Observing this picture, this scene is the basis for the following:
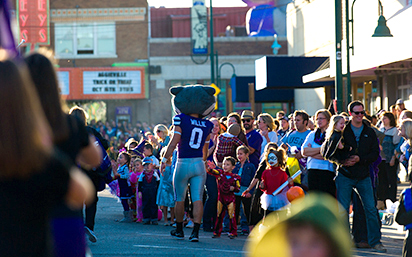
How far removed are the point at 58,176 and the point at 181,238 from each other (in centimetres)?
679

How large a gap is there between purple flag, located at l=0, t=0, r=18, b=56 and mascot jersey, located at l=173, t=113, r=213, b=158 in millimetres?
4236

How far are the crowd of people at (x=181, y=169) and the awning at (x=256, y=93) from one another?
46.2 ft

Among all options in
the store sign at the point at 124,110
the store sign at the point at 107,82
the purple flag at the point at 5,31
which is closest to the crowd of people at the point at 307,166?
the purple flag at the point at 5,31

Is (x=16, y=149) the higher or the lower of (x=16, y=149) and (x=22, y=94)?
the lower

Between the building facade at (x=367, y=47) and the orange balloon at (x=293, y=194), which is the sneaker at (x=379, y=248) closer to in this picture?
the orange balloon at (x=293, y=194)

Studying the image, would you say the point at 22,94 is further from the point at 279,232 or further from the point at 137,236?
the point at 137,236

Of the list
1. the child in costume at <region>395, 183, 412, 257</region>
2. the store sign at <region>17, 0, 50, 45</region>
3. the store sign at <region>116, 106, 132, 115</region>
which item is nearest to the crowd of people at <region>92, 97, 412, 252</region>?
the child in costume at <region>395, 183, 412, 257</region>

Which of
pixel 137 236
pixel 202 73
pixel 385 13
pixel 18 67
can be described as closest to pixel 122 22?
pixel 202 73

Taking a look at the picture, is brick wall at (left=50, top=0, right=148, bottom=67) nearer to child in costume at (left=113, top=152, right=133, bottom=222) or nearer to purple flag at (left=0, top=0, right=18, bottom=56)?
child in costume at (left=113, top=152, right=133, bottom=222)

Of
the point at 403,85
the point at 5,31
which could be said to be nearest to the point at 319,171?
the point at 5,31

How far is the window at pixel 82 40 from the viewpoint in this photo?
1682 inches

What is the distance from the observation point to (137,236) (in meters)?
9.98

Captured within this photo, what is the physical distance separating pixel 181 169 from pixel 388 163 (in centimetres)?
532

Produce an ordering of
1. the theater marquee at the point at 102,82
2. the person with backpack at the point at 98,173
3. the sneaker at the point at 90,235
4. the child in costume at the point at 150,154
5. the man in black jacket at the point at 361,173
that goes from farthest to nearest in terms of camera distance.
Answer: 1. the theater marquee at the point at 102,82
2. the child in costume at the point at 150,154
3. the sneaker at the point at 90,235
4. the person with backpack at the point at 98,173
5. the man in black jacket at the point at 361,173
